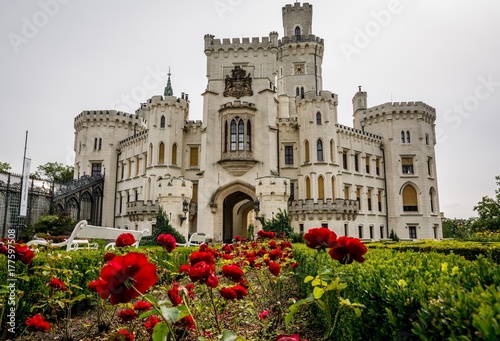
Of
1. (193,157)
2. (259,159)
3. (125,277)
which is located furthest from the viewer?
(193,157)

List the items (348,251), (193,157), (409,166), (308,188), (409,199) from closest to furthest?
1. (348,251)
2. (308,188)
3. (193,157)
4. (409,199)
5. (409,166)

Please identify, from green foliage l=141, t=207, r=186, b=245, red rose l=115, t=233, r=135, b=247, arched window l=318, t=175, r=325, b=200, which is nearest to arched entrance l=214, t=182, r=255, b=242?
green foliage l=141, t=207, r=186, b=245

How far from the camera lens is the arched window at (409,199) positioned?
35.6 metres

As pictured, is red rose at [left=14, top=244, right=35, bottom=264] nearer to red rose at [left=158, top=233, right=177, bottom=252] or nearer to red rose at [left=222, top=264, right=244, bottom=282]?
red rose at [left=158, top=233, right=177, bottom=252]

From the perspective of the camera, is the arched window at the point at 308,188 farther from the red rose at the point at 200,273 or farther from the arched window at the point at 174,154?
the red rose at the point at 200,273

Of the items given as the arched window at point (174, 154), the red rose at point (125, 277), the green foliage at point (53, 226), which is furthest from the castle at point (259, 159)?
the red rose at point (125, 277)

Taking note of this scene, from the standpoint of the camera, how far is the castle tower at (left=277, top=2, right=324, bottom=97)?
41.8 meters

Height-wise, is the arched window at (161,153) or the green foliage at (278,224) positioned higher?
the arched window at (161,153)

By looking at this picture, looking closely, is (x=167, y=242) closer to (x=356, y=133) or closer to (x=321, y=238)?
(x=321, y=238)

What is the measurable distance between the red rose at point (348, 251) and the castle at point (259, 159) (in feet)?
70.5

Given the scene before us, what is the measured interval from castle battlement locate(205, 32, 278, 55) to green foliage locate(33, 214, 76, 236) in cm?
1906

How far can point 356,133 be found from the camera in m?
35.2

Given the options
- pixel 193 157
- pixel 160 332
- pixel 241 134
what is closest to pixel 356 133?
pixel 241 134

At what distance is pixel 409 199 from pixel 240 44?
22329 millimetres
